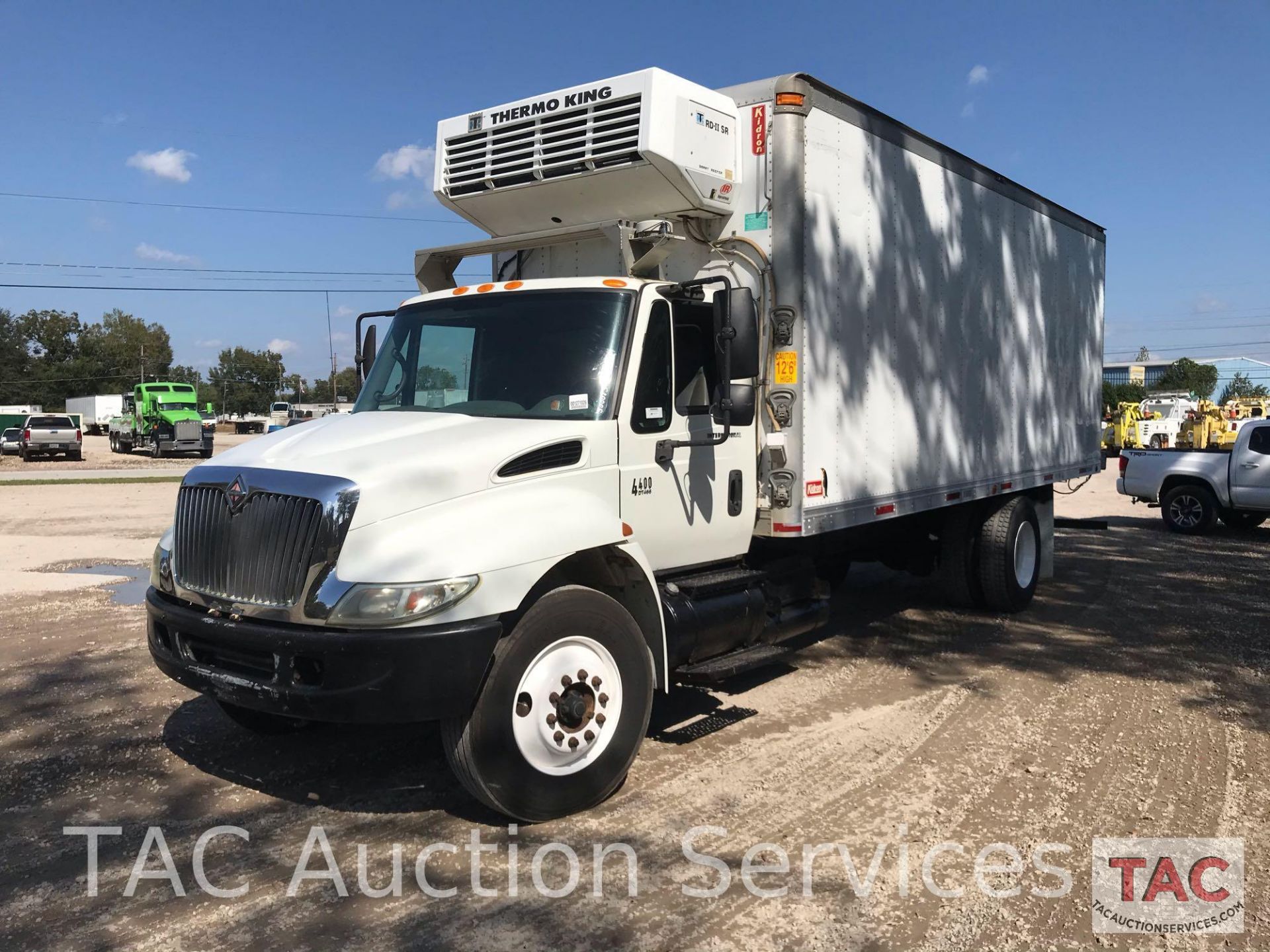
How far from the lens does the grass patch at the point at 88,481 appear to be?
86.7 feet

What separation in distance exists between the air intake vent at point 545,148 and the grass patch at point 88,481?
2234cm

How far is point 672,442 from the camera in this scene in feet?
17.5

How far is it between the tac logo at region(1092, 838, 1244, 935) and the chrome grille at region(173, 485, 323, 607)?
3460 millimetres

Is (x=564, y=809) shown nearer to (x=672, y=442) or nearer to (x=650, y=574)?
(x=650, y=574)

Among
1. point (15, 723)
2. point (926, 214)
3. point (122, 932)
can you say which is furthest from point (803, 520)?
point (15, 723)

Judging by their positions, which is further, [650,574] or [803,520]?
[803,520]

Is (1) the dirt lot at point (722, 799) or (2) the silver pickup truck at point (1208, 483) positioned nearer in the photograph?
(1) the dirt lot at point (722, 799)

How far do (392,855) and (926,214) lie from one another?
5.84m

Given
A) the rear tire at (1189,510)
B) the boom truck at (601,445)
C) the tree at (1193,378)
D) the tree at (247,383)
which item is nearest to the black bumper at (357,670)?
the boom truck at (601,445)

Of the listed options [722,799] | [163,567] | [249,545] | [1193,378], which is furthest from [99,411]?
[1193,378]

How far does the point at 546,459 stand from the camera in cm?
474

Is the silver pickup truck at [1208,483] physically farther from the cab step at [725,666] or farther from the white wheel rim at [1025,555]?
the cab step at [725,666]

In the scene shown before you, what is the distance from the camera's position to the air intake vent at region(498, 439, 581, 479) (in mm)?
4590

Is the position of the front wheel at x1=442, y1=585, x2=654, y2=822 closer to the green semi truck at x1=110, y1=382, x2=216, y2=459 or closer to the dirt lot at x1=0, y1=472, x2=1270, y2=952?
the dirt lot at x1=0, y1=472, x2=1270, y2=952
